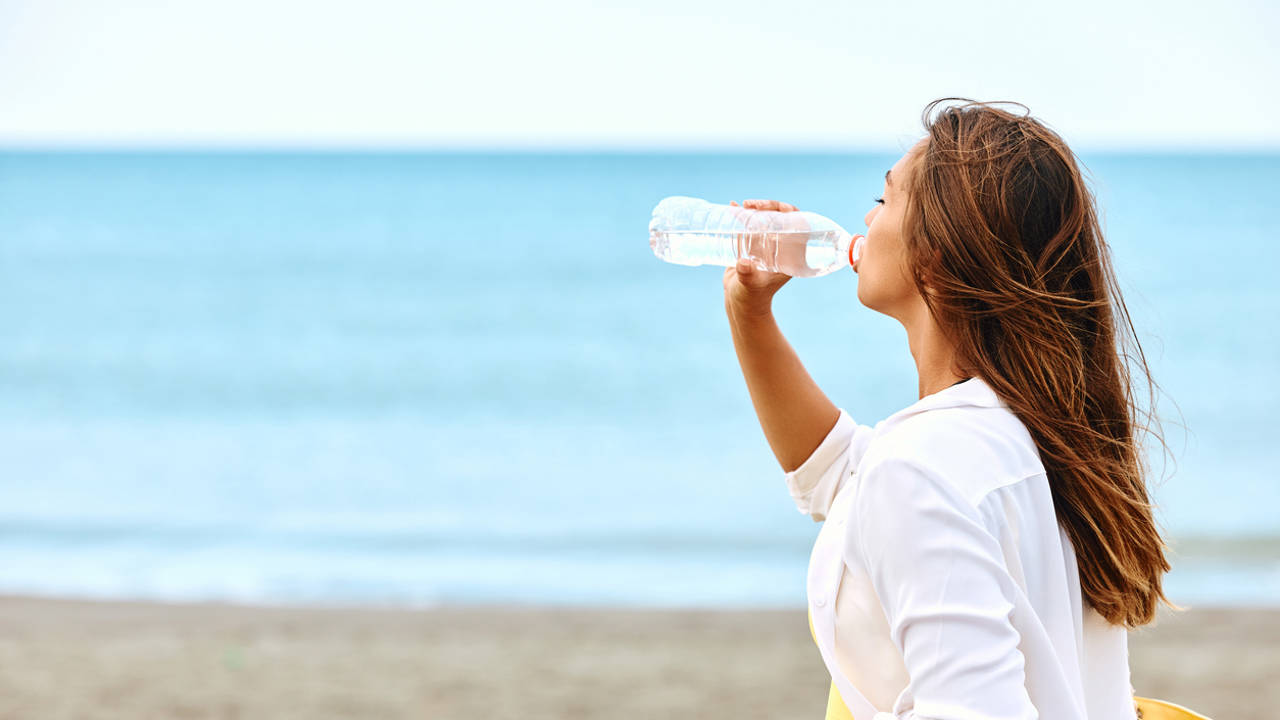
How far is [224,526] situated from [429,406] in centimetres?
788

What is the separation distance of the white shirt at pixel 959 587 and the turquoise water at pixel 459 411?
0.30 m

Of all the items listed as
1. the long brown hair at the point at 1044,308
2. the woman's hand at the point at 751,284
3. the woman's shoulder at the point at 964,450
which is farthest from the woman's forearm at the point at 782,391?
the woman's shoulder at the point at 964,450

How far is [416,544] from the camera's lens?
33.2 feet

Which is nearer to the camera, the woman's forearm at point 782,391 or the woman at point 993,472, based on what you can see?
the woman at point 993,472

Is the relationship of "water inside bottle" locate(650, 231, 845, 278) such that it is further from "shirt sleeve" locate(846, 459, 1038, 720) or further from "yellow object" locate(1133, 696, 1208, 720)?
"yellow object" locate(1133, 696, 1208, 720)

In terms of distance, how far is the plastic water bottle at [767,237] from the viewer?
2025 mm

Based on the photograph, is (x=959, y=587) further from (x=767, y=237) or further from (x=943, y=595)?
(x=767, y=237)

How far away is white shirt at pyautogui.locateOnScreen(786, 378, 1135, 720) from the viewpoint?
118 centimetres

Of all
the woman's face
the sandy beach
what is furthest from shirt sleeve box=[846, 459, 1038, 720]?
the sandy beach

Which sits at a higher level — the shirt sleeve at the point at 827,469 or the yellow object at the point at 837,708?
the shirt sleeve at the point at 827,469

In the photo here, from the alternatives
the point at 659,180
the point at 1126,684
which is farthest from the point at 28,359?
the point at 659,180

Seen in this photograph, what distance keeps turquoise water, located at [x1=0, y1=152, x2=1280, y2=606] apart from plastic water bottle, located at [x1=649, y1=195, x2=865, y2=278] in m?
0.48

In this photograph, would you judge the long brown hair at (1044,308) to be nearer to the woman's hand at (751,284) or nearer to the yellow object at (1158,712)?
the yellow object at (1158,712)

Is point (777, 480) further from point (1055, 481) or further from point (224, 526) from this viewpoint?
point (1055, 481)
